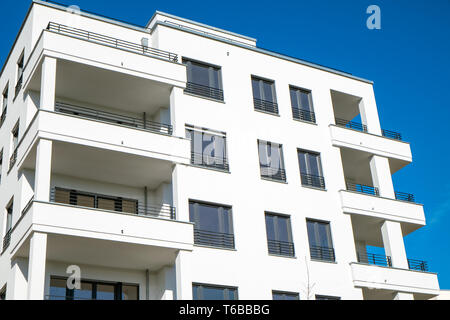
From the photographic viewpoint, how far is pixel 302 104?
33438 mm

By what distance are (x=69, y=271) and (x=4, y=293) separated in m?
2.79

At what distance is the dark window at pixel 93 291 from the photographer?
2509 cm

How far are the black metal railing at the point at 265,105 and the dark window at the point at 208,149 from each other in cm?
306

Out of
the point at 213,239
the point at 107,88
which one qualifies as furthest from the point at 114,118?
the point at 213,239

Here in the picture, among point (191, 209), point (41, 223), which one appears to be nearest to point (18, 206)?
point (41, 223)

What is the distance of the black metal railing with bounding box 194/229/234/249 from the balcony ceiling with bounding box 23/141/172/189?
2.80 m

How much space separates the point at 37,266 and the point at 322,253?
515 inches

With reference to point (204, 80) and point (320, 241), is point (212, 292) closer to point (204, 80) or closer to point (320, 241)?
point (320, 241)

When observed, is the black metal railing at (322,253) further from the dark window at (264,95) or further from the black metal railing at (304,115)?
the dark window at (264,95)

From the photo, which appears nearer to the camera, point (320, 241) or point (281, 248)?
point (281, 248)

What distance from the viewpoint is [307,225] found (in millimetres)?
30172

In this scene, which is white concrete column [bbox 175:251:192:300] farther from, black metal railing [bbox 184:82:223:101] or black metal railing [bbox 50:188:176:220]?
black metal railing [bbox 184:82:223:101]

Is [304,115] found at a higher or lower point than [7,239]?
higher

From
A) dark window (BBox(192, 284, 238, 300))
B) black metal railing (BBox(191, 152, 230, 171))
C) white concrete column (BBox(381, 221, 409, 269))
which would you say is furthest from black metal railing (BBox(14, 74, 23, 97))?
white concrete column (BBox(381, 221, 409, 269))
